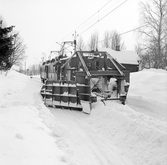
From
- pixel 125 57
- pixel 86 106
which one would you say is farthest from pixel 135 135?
pixel 125 57

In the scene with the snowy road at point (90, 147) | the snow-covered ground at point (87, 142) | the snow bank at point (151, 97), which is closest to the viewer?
the snow-covered ground at point (87, 142)

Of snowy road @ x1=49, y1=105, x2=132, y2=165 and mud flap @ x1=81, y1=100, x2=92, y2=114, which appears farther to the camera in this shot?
mud flap @ x1=81, y1=100, x2=92, y2=114

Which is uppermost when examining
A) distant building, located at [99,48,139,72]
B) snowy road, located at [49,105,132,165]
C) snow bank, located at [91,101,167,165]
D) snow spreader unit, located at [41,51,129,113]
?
distant building, located at [99,48,139,72]

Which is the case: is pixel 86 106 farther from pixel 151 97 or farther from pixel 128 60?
pixel 128 60

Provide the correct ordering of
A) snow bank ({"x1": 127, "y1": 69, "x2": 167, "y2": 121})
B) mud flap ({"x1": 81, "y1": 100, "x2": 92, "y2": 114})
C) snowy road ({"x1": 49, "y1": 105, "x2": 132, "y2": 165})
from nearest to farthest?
snowy road ({"x1": 49, "y1": 105, "x2": 132, "y2": 165}) → mud flap ({"x1": 81, "y1": 100, "x2": 92, "y2": 114}) → snow bank ({"x1": 127, "y1": 69, "x2": 167, "y2": 121})

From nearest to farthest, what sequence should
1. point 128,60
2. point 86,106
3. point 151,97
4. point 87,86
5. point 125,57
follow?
point 86,106, point 87,86, point 151,97, point 128,60, point 125,57

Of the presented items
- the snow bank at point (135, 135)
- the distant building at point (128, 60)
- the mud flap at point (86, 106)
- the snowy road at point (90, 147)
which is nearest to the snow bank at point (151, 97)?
the snow bank at point (135, 135)

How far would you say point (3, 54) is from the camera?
589 inches

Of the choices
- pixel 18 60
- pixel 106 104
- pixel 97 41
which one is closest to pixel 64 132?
pixel 106 104

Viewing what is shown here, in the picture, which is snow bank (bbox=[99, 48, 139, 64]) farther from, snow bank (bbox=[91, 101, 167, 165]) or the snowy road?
the snowy road

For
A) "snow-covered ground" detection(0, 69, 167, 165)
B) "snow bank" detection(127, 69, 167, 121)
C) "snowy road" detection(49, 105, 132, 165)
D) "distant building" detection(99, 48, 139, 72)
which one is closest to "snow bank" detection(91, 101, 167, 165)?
"snow-covered ground" detection(0, 69, 167, 165)

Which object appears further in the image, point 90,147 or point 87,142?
point 87,142

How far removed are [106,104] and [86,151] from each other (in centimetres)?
358

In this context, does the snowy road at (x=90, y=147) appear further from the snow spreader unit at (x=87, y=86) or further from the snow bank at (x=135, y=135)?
the snow spreader unit at (x=87, y=86)
